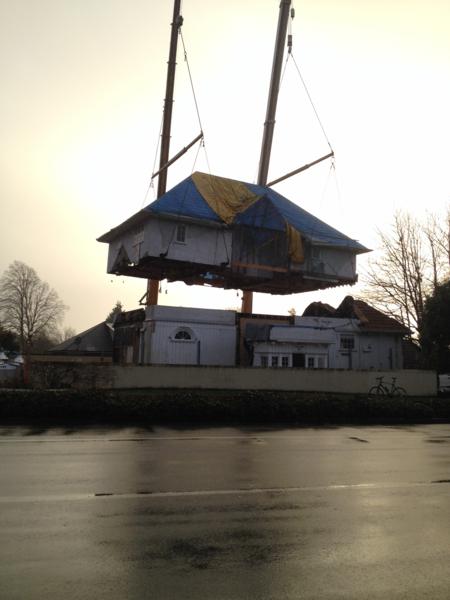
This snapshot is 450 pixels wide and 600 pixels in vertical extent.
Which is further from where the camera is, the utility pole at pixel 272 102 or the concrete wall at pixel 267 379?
the utility pole at pixel 272 102

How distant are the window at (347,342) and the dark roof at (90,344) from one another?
18.2 m

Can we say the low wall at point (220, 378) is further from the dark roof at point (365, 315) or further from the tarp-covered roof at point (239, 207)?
the tarp-covered roof at point (239, 207)

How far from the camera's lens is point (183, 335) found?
30.8 meters

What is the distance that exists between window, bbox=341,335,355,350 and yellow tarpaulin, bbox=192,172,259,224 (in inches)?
390

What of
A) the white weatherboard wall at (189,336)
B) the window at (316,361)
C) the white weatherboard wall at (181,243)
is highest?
the white weatherboard wall at (181,243)

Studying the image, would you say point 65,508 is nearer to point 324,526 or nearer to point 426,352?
point 324,526

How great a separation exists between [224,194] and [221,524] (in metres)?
29.1

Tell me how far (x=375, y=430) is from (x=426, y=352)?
15776mm

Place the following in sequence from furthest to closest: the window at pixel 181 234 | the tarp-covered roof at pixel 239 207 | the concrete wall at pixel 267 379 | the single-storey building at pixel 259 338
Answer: the tarp-covered roof at pixel 239 207 → the window at pixel 181 234 → the single-storey building at pixel 259 338 → the concrete wall at pixel 267 379

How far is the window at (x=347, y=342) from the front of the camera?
33666 millimetres

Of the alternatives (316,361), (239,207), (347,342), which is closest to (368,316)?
(347,342)

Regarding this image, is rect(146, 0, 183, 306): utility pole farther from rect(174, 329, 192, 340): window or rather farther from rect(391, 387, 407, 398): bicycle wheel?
rect(391, 387, 407, 398): bicycle wheel

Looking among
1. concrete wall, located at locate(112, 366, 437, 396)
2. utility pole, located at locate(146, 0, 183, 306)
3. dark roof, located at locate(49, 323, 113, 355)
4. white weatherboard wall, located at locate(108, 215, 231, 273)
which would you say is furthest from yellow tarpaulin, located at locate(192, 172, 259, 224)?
dark roof, located at locate(49, 323, 113, 355)

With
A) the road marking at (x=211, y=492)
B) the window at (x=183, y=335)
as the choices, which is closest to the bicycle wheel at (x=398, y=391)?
the window at (x=183, y=335)
